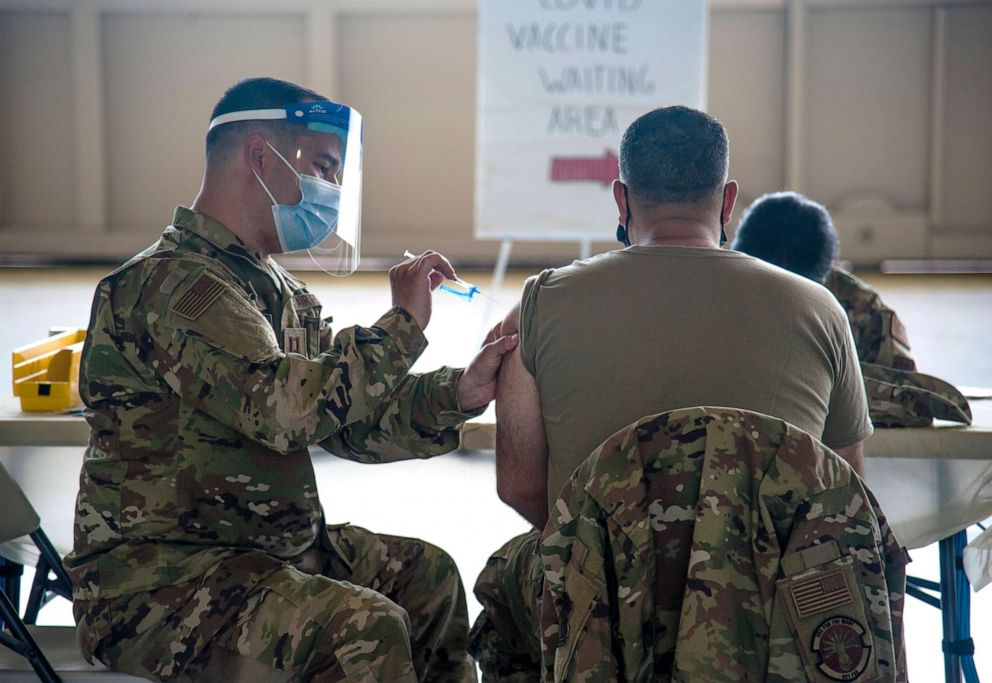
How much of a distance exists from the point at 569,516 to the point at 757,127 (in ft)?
29.0

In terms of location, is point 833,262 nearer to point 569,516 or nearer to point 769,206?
point 769,206

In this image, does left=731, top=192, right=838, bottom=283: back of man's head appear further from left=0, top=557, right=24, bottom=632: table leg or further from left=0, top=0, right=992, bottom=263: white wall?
left=0, top=0, right=992, bottom=263: white wall

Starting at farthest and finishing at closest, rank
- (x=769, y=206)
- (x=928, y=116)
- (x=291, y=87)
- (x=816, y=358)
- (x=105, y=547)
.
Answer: (x=928, y=116)
(x=769, y=206)
(x=291, y=87)
(x=105, y=547)
(x=816, y=358)

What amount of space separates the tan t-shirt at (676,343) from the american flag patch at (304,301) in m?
0.51

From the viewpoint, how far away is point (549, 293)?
148 centimetres

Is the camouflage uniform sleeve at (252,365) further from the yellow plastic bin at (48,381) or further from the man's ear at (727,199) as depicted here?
the yellow plastic bin at (48,381)

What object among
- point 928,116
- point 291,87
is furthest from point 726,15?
point 291,87

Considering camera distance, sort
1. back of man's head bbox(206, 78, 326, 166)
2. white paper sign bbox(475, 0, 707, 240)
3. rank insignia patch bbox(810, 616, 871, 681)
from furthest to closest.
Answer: white paper sign bbox(475, 0, 707, 240) → back of man's head bbox(206, 78, 326, 166) → rank insignia patch bbox(810, 616, 871, 681)

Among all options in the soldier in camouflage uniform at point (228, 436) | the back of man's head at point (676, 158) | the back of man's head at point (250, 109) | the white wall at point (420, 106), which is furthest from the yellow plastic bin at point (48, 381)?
the white wall at point (420, 106)

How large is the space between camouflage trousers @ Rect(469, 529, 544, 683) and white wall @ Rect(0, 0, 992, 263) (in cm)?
816

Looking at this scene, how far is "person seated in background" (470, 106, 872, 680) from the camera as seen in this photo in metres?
1.38

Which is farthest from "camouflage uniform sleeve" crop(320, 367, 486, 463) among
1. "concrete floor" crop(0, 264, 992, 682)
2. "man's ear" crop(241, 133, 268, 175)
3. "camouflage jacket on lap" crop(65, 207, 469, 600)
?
"concrete floor" crop(0, 264, 992, 682)

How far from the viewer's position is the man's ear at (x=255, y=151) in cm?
172

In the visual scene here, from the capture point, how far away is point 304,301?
185cm
